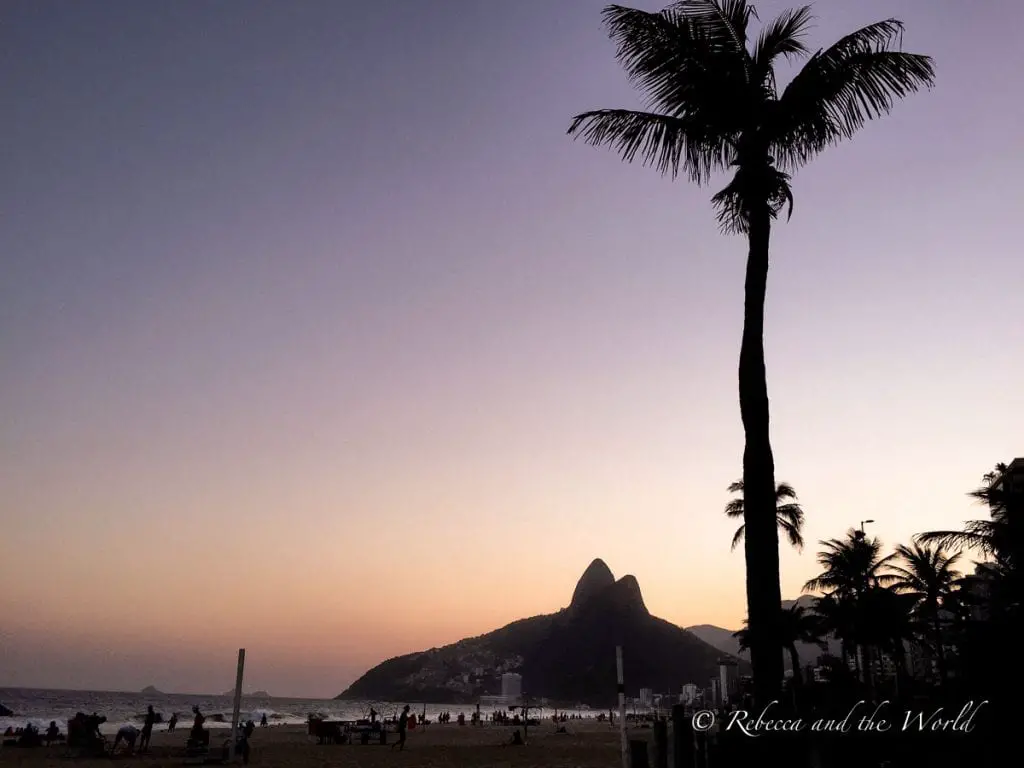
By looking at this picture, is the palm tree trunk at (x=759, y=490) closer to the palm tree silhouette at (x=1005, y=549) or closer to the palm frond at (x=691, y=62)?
the palm frond at (x=691, y=62)

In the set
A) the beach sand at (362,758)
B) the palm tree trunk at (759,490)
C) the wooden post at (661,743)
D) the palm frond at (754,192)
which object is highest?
the palm frond at (754,192)

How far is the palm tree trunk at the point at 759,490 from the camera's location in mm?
8297

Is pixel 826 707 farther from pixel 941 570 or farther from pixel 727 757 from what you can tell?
pixel 941 570

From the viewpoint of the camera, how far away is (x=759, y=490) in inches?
348

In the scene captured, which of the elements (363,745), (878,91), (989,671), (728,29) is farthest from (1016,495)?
(363,745)

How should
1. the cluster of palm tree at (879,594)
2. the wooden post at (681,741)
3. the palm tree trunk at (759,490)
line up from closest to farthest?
A: 1. the palm tree trunk at (759,490)
2. the wooden post at (681,741)
3. the cluster of palm tree at (879,594)

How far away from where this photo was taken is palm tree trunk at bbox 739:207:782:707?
8.30 metres

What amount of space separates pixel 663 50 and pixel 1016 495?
19.0 metres

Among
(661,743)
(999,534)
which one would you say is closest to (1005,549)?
(999,534)

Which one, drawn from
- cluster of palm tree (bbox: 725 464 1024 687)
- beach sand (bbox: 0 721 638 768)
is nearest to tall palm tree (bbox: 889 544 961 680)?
cluster of palm tree (bbox: 725 464 1024 687)

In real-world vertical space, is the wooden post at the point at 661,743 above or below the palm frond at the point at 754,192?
below

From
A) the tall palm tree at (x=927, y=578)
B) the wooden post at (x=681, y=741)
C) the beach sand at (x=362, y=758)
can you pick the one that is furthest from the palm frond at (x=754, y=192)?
the tall palm tree at (x=927, y=578)

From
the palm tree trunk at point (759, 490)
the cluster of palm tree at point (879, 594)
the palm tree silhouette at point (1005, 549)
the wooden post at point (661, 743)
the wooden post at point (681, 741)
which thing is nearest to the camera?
the palm tree trunk at point (759, 490)

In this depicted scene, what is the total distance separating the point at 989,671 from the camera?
12.5 metres
